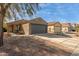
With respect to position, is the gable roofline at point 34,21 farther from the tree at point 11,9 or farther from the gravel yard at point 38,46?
the gravel yard at point 38,46

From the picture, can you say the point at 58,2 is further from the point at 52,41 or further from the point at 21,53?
the point at 21,53

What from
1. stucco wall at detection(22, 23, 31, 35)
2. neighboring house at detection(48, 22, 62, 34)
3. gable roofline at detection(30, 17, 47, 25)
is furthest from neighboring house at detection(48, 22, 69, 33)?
stucco wall at detection(22, 23, 31, 35)

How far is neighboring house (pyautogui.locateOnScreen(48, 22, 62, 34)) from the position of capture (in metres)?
3.31

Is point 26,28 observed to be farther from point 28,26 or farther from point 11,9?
point 11,9

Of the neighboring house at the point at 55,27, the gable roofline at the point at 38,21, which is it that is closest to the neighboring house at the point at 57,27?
the neighboring house at the point at 55,27

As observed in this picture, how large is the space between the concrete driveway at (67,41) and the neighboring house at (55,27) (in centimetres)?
8

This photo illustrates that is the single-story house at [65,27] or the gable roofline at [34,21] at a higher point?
the gable roofline at [34,21]

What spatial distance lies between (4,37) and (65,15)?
103cm

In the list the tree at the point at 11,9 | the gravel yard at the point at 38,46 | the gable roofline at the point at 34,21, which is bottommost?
the gravel yard at the point at 38,46

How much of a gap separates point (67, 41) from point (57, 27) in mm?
276

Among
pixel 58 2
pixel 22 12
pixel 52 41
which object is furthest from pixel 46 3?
pixel 52 41

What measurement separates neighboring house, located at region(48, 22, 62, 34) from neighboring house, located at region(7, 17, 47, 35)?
8 cm

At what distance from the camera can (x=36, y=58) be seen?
325 centimetres

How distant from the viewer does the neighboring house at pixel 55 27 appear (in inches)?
130
